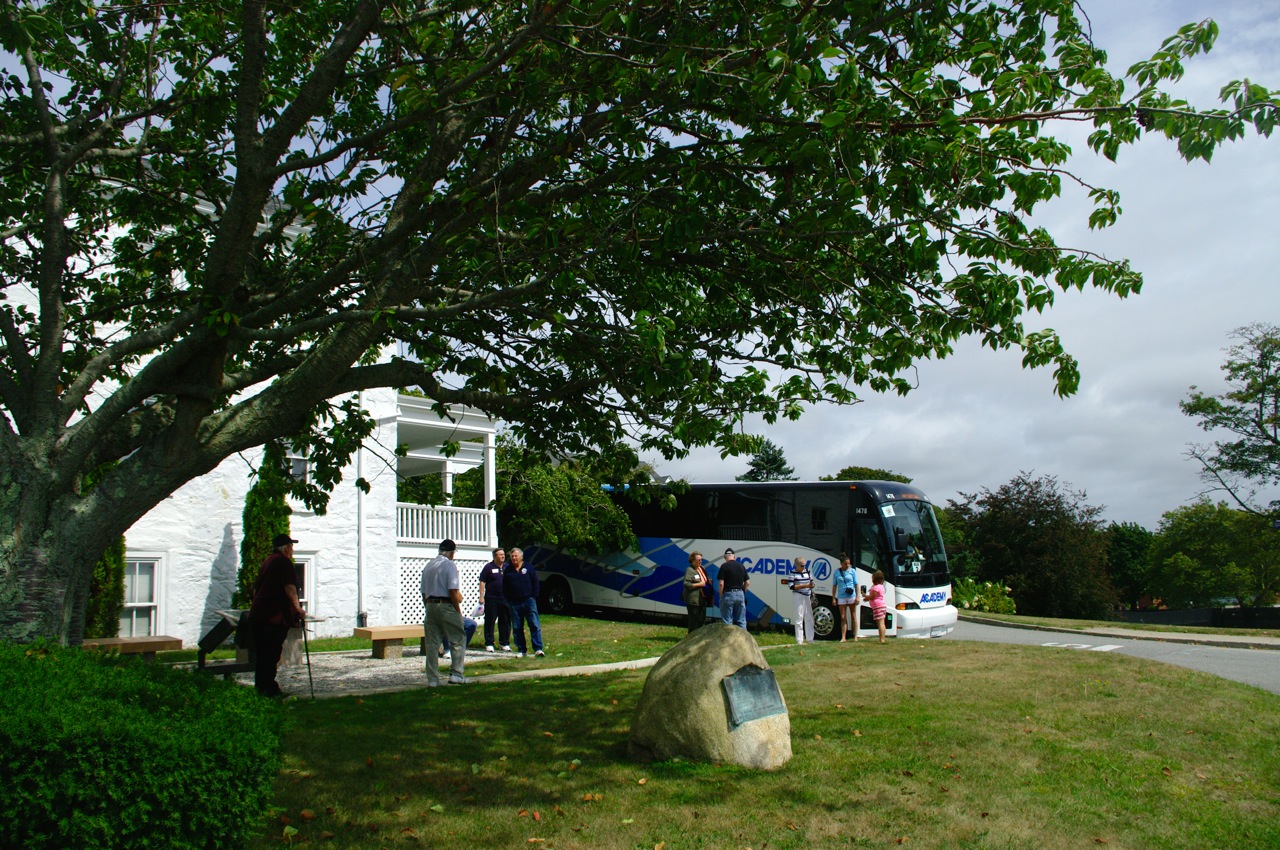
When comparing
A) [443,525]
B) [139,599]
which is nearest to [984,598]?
[443,525]

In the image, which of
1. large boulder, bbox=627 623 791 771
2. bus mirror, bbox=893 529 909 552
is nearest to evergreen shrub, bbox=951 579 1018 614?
bus mirror, bbox=893 529 909 552

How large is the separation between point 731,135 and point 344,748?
643 centimetres

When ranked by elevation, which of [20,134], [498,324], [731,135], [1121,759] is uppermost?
[20,134]

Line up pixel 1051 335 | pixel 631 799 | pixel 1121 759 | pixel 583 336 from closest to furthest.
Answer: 1. pixel 631 799
2. pixel 1051 335
3. pixel 1121 759
4. pixel 583 336

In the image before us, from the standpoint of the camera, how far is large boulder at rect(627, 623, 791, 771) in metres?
7.27

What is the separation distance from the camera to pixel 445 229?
26.1 feet

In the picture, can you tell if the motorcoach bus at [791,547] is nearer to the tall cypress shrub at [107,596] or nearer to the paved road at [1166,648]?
the paved road at [1166,648]

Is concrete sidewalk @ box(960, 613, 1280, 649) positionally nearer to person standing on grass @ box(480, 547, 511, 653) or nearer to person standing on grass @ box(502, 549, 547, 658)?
person standing on grass @ box(502, 549, 547, 658)

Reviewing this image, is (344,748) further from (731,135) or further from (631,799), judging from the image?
(731,135)

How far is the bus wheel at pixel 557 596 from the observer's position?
27.3 metres

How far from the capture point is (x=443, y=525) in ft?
77.8

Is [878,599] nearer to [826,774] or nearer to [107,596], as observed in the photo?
[826,774]

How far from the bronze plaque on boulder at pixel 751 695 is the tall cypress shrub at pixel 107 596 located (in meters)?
12.7

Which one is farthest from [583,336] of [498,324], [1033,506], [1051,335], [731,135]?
[1033,506]
